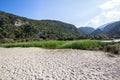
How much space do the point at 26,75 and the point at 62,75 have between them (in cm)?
149

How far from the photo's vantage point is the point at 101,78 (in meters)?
6.00

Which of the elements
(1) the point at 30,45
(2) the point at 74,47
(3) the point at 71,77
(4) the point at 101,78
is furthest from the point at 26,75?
(1) the point at 30,45

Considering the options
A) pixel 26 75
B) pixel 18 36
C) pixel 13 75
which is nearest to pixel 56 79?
pixel 26 75

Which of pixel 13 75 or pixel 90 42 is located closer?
pixel 13 75

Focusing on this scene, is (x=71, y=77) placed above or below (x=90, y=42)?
Result: below

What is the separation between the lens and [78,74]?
6512 millimetres

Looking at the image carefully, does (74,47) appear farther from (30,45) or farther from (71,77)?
(71,77)

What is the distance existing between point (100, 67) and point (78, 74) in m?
1.53

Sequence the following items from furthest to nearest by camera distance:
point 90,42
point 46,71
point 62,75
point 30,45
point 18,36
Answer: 1. point 18,36
2. point 30,45
3. point 90,42
4. point 46,71
5. point 62,75

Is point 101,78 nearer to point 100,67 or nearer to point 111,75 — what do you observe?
point 111,75

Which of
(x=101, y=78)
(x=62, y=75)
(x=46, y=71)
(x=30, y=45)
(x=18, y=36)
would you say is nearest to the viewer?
(x=101, y=78)

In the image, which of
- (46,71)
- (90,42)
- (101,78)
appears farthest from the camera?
(90,42)

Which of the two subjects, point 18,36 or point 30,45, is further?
point 18,36

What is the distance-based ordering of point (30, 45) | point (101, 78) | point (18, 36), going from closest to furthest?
point (101, 78) < point (30, 45) < point (18, 36)
